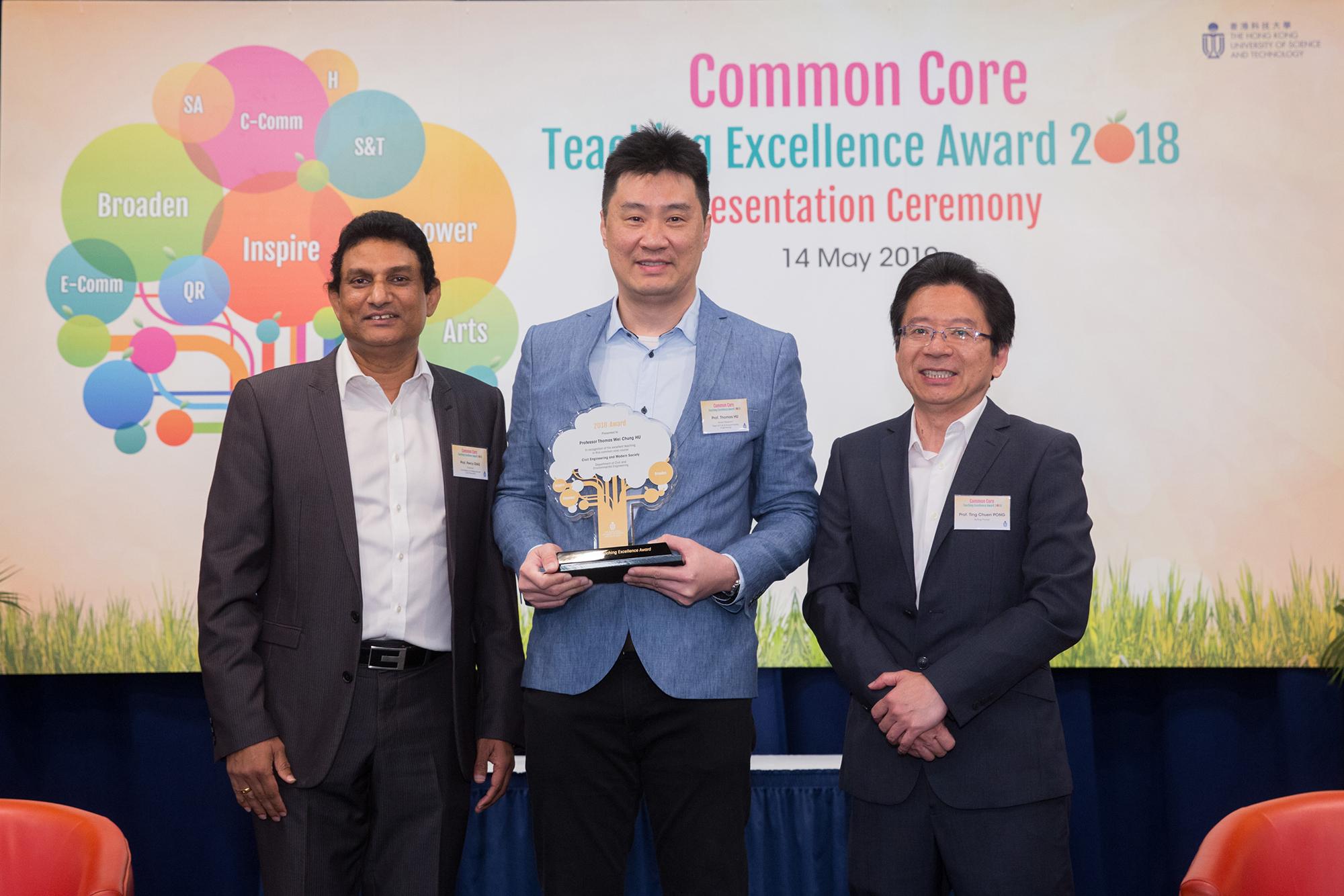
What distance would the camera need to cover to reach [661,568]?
191 cm

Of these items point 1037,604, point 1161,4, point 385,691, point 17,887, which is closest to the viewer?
point 17,887

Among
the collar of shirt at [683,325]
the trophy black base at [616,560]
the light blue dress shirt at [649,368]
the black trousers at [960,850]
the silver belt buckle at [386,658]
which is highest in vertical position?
the collar of shirt at [683,325]

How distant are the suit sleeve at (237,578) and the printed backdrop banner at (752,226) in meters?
1.42

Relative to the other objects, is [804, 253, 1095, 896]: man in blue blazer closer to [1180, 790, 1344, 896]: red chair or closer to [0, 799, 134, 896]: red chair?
[1180, 790, 1344, 896]: red chair

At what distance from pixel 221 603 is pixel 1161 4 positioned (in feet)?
11.6

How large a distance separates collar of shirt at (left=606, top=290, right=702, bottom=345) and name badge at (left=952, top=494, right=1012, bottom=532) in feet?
2.16

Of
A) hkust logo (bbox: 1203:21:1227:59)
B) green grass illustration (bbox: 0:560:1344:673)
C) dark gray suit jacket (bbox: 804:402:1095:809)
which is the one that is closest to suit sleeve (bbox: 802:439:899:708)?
dark gray suit jacket (bbox: 804:402:1095:809)

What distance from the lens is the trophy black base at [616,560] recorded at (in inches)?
75.2

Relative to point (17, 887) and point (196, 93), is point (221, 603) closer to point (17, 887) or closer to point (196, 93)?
point (17, 887)

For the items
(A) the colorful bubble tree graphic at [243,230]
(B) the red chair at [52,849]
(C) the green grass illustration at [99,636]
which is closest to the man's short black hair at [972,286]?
(A) the colorful bubble tree graphic at [243,230]

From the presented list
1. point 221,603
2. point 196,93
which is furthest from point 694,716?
point 196,93

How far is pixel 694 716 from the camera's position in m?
2.01

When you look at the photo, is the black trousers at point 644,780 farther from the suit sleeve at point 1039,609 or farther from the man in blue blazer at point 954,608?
the suit sleeve at point 1039,609

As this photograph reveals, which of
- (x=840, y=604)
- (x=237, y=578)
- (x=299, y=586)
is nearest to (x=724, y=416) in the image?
(x=840, y=604)
